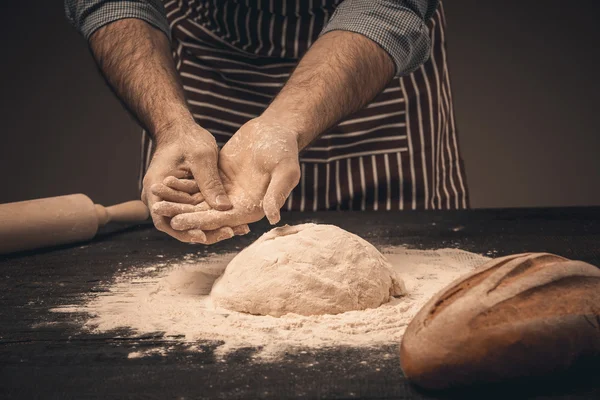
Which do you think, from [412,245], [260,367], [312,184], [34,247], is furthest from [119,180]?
[260,367]

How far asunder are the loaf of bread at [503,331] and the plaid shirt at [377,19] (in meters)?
1.22

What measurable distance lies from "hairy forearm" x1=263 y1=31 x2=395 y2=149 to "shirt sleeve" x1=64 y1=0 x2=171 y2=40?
0.61 meters

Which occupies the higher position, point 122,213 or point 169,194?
point 169,194

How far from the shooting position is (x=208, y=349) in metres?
1.10

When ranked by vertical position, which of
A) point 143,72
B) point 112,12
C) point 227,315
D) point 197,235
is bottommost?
point 227,315

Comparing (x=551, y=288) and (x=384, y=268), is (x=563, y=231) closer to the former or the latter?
(x=384, y=268)

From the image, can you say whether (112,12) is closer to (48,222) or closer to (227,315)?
(48,222)

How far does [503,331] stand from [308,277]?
51cm

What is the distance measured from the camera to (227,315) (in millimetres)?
1323

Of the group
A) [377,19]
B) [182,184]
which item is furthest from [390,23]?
[182,184]

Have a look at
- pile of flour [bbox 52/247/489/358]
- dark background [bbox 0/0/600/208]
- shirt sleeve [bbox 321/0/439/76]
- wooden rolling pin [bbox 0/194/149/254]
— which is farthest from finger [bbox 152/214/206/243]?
dark background [bbox 0/0/600/208]

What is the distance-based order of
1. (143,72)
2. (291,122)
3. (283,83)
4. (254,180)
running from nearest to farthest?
(254,180)
(291,122)
(143,72)
(283,83)

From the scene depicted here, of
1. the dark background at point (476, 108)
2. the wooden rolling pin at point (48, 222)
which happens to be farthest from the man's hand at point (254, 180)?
the dark background at point (476, 108)

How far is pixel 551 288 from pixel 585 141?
3.11 m
